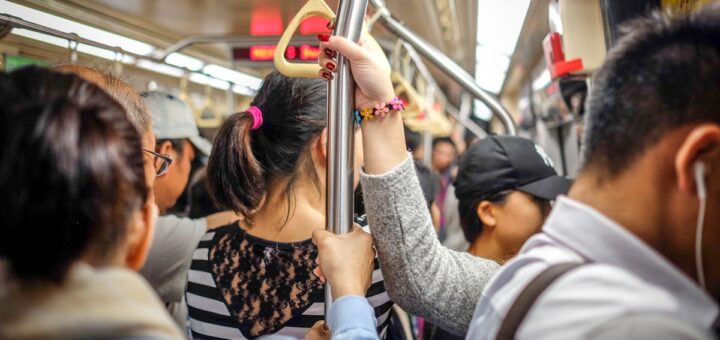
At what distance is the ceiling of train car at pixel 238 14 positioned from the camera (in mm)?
3475

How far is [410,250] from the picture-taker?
98 centimetres

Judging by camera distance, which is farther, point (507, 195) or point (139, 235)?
point (507, 195)

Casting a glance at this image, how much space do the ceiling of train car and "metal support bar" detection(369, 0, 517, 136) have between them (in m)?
1.50

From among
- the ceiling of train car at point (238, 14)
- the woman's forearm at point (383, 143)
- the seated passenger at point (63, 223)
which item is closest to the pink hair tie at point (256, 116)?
the woman's forearm at point (383, 143)

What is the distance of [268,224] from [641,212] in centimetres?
84

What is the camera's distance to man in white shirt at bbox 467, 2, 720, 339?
0.57m

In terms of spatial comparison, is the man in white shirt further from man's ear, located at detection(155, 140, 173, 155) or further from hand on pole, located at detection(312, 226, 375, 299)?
man's ear, located at detection(155, 140, 173, 155)

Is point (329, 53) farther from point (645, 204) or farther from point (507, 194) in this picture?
point (507, 194)

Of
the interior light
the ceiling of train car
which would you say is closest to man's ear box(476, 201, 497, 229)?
the ceiling of train car

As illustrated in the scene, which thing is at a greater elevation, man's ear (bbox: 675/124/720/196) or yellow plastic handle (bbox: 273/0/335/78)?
yellow plastic handle (bbox: 273/0/335/78)

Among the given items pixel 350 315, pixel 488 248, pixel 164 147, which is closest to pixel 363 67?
pixel 350 315

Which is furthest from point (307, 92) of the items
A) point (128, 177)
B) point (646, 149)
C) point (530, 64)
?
point (530, 64)

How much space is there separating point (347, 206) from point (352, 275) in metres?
0.13

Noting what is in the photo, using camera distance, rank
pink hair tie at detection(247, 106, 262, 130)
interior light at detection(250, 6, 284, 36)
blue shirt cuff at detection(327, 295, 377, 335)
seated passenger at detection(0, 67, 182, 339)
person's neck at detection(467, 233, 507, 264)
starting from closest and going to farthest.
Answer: seated passenger at detection(0, 67, 182, 339), blue shirt cuff at detection(327, 295, 377, 335), pink hair tie at detection(247, 106, 262, 130), person's neck at detection(467, 233, 507, 264), interior light at detection(250, 6, 284, 36)
